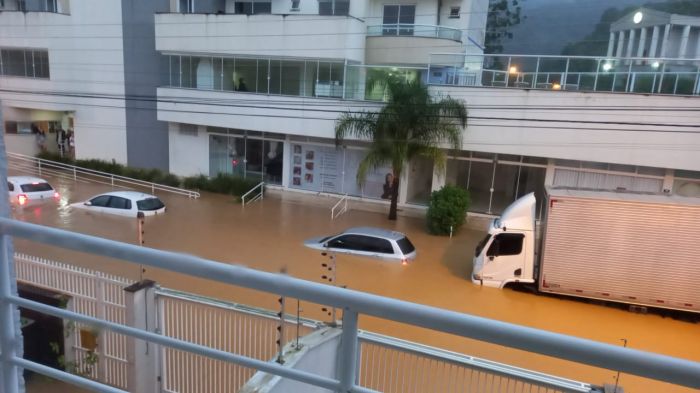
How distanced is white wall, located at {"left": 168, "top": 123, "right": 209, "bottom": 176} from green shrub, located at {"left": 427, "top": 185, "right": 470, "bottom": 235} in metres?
10.4

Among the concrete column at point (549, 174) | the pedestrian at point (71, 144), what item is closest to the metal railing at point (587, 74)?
the concrete column at point (549, 174)

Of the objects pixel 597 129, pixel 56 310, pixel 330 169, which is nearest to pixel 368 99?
pixel 330 169

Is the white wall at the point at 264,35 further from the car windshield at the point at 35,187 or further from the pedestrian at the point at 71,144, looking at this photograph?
the car windshield at the point at 35,187

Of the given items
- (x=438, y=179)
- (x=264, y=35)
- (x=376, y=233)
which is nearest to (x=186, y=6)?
(x=264, y=35)

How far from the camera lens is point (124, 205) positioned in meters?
14.7

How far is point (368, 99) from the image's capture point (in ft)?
55.2

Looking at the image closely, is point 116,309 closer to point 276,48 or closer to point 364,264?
point 364,264

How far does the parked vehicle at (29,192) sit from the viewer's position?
15062mm

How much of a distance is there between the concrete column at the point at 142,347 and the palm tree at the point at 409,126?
377 inches

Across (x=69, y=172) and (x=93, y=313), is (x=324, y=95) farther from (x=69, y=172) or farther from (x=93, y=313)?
(x=93, y=313)

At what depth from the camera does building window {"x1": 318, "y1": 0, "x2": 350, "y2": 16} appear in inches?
800

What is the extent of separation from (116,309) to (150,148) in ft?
54.9

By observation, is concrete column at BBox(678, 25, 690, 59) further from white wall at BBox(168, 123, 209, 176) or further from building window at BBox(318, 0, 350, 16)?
white wall at BBox(168, 123, 209, 176)

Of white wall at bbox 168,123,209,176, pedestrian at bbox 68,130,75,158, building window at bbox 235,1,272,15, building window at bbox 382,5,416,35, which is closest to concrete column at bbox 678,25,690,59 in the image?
building window at bbox 382,5,416,35
